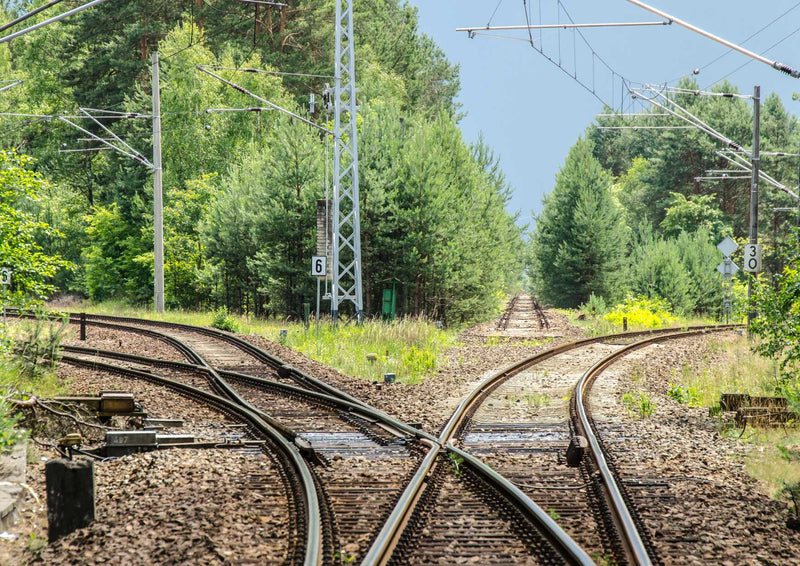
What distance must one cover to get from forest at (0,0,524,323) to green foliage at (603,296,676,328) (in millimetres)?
6040

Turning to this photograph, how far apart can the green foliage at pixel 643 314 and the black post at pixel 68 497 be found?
34.3 meters

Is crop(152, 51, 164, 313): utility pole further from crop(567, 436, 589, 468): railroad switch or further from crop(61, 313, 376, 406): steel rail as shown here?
crop(567, 436, 589, 468): railroad switch

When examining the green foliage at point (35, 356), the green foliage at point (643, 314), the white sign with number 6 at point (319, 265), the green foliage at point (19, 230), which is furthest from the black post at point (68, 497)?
the green foliage at point (643, 314)

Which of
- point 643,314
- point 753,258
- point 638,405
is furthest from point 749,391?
point 643,314

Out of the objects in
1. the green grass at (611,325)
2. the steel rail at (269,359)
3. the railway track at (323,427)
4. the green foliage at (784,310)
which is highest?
the green foliage at (784,310)

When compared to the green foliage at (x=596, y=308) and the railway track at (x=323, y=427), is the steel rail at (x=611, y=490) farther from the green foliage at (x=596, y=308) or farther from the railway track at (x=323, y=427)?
the green foliage at (x=596, y=308)

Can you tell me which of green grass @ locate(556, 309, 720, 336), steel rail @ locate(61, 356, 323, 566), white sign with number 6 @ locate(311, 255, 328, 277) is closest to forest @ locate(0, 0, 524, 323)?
white sign with number 6 @ locate(311, 255, 328, 277)

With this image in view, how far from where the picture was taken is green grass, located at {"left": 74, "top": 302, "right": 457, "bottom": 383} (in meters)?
19.5

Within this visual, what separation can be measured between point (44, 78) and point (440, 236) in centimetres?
3825

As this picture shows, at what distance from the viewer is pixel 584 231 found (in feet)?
186

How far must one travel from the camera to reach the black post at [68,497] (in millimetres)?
7469

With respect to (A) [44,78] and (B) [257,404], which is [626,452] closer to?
(B) [257,404]

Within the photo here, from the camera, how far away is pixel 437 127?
41656mm

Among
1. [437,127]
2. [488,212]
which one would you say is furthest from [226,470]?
[488,212]
